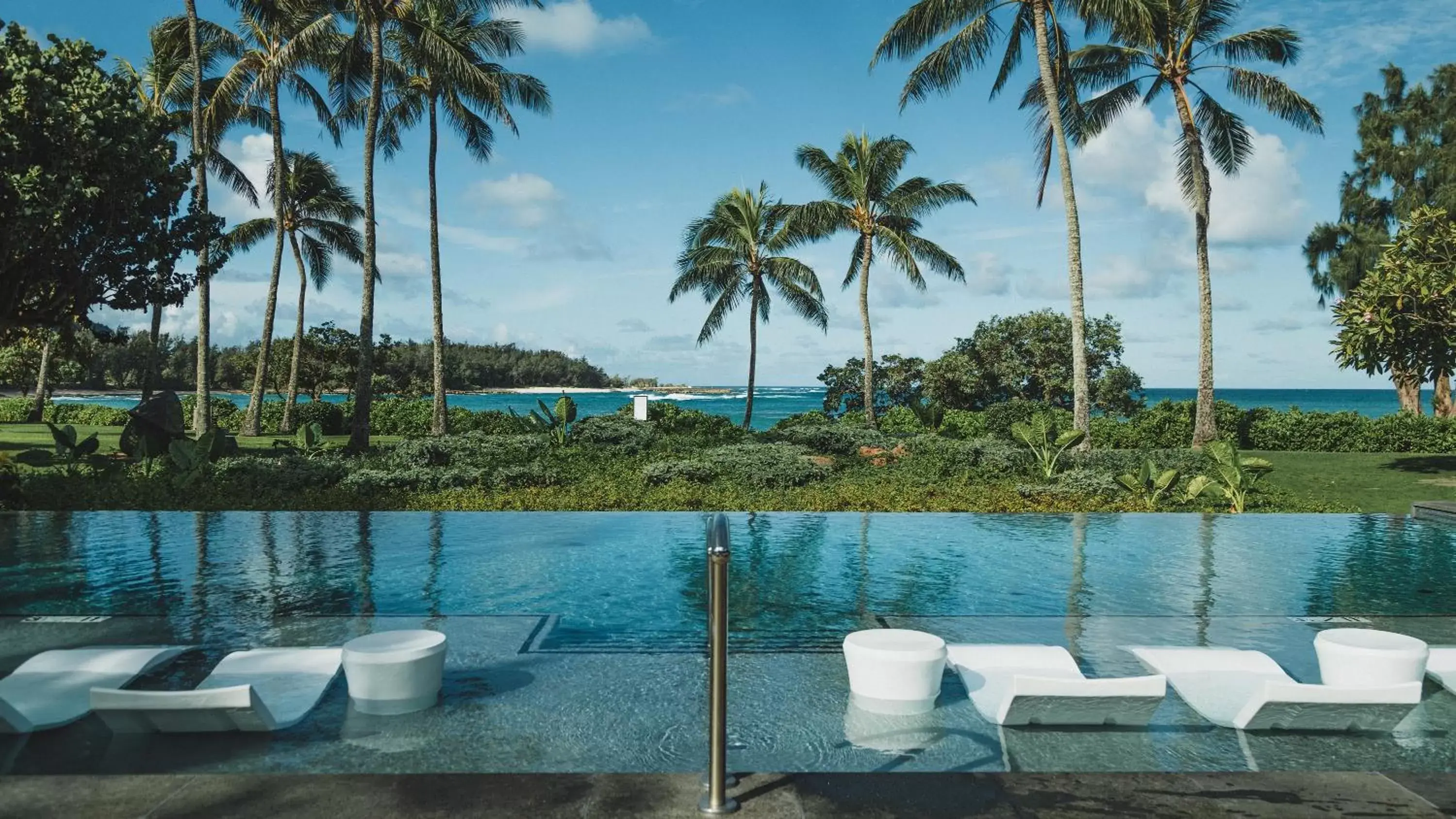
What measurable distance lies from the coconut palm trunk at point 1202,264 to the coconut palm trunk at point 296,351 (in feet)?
84.4

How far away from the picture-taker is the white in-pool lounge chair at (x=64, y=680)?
4051 mm

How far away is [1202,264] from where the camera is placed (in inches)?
845

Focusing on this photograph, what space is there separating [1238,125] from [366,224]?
19.5 metres

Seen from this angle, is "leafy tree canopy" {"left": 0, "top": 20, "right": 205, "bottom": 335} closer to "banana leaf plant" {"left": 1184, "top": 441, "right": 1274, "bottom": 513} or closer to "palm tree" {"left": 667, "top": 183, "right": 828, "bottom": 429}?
"banana leaf plant" {"left": 1184, "top": 441, "right": 1274, "bottom": 513}

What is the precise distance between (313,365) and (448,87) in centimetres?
1431

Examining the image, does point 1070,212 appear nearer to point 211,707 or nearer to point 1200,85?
point 1200,85


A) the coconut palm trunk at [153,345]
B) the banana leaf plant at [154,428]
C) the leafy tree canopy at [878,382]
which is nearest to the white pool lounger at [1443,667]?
the banana leaf plant at [154,428]

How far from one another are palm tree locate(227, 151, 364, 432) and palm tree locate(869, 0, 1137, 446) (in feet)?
63.1

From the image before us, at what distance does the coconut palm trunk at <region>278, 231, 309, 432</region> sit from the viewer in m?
30.2

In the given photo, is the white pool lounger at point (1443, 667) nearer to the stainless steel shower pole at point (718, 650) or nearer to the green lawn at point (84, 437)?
the stainless steel shower pole at point (718, 650)

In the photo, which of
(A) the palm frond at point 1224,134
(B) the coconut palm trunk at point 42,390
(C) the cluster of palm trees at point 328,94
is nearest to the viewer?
(C) the cluster of palm trees at point 328,94

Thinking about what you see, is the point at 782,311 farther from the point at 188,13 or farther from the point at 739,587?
the point at 739,587

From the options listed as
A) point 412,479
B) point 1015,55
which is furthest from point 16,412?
point 1015,55

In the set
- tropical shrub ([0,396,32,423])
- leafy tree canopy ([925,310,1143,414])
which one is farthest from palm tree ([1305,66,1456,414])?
tropical shrub ([0,396,32,423])
